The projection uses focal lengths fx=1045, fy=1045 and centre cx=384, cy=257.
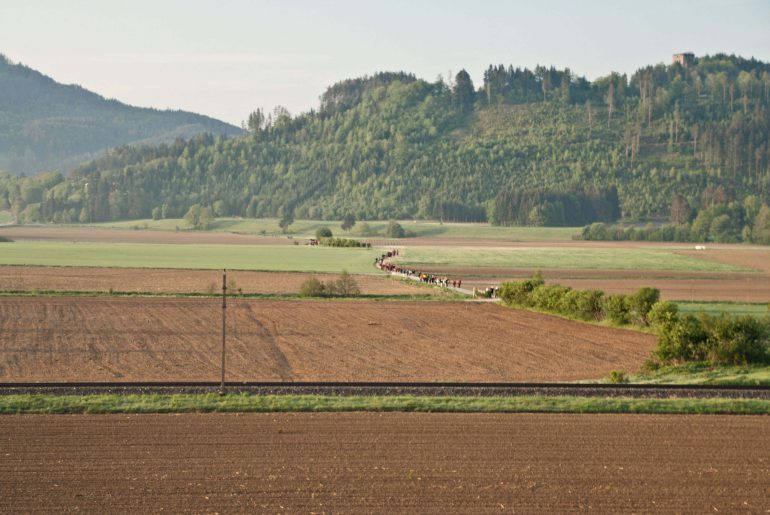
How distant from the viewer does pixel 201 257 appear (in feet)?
344

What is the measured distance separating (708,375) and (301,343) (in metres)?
15.5

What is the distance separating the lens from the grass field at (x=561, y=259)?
94.6 metres

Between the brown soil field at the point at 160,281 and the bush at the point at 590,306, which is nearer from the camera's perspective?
the bush at the point at 590,306

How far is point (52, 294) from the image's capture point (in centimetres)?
5706

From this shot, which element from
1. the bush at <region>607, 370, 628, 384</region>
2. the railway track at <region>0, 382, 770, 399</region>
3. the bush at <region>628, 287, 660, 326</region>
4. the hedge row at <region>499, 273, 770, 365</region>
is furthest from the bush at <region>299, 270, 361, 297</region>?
the railway track at <region>0, 382, 770, 399</region>

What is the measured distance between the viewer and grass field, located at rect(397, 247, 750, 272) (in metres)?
94.6

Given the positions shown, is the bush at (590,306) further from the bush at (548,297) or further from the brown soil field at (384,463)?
the brown soil field at (384,463)

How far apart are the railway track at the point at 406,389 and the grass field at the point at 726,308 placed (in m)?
24.0

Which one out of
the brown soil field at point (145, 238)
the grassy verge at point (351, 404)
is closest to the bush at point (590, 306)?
the grassy verge at point (351, 404)

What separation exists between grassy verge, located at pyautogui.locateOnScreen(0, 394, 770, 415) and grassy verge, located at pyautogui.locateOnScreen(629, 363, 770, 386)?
13.8 ft

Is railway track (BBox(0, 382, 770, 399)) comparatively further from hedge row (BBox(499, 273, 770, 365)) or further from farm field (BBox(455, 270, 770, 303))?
farm field (BBox(455, 270, 770, 303))

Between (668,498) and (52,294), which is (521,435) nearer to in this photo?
(668,498)

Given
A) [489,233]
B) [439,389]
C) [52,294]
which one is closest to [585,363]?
[439,389]

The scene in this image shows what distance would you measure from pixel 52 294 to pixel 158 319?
14.1 m
